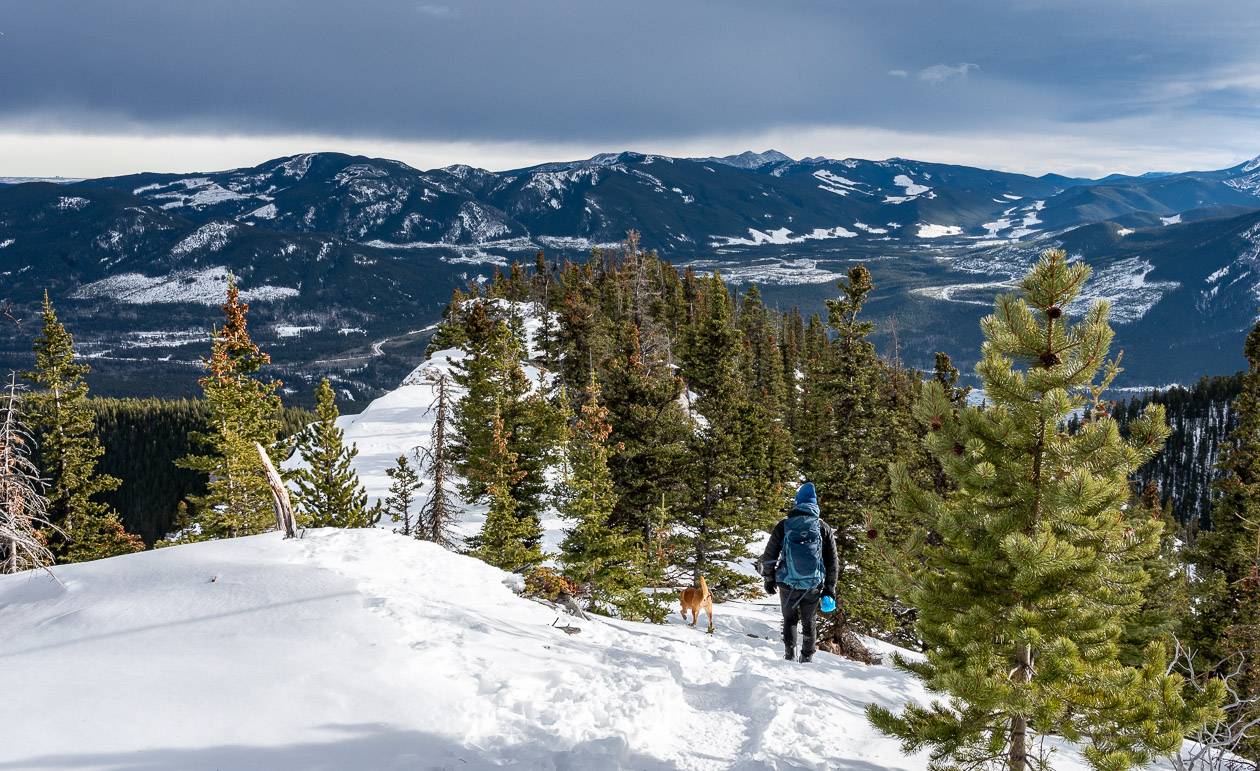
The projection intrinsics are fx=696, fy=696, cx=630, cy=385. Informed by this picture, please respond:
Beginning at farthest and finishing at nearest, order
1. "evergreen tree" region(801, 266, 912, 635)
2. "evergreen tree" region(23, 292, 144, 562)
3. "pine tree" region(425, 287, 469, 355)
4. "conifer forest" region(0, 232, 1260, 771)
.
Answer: "pine tree" region(425, 287, 469, 355) → "evergreen tree" region(23, 292, 144, 562) → "evergreen tree" region(801, 266, 912, 635) → "conifer forest" region(0, 232, 1260, 771)

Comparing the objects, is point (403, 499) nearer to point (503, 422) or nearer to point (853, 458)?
point (503, 422)

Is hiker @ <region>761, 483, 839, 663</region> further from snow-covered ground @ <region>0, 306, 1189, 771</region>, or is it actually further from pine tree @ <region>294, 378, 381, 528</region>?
pine tree @ <region>294, 378, 381, 528</region>

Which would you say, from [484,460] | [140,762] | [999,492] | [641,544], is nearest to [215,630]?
[140,762]

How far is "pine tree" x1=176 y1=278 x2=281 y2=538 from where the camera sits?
28344mm

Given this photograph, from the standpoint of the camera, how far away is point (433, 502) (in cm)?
2881

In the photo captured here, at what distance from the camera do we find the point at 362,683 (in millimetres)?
7797

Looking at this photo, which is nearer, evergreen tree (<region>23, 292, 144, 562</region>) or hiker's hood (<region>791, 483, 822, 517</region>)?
hiker's hood (<region>791, 483, 822, 517</region>)

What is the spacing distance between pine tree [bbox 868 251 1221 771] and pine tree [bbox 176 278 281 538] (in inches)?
1079

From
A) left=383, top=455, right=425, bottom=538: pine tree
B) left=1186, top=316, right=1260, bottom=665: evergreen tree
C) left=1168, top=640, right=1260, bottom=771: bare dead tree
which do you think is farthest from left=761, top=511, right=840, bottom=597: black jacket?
left=1186, top=316, right=1260, bottom=665: evergreen tree

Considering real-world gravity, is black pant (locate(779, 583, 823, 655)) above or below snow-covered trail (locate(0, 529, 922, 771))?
below

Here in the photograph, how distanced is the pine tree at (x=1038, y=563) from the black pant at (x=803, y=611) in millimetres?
3684

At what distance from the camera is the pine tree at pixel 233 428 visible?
28.3 meters

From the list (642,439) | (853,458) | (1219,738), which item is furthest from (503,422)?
(1219,738)

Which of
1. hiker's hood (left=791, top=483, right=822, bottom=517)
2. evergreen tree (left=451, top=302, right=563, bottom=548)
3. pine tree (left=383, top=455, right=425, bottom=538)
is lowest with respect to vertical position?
pine tree (left=383, top=455, right=425, bottom=538)
